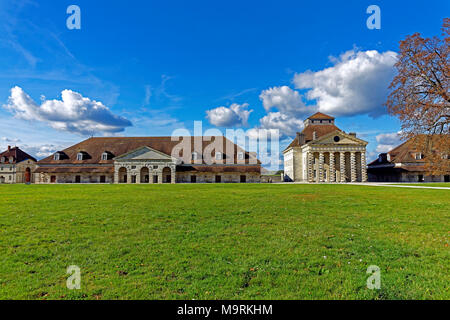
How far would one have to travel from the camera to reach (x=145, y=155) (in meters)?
54.5

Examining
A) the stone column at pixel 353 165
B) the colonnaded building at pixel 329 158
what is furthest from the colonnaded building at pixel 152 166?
the stone column at pixel 353 165

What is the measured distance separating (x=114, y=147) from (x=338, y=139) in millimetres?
53265

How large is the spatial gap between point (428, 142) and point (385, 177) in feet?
169

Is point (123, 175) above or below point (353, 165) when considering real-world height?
below

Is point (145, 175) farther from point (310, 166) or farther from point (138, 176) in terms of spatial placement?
point (310, 166)

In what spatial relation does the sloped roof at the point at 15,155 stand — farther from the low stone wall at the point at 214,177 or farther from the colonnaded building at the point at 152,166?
the low stone wall at the point at 214,177

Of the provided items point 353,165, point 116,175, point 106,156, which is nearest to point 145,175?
point 116,175

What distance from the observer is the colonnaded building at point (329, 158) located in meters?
54.8

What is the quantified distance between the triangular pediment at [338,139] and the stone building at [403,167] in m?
9.02

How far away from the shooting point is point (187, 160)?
184 feet

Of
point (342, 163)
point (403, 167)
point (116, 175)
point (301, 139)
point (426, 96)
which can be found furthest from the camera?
point (301, 139)

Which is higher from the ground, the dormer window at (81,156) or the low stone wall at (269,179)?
the dormer window at (81,156)

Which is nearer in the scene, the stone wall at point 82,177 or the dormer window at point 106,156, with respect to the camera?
the stone wall at point 82,177
